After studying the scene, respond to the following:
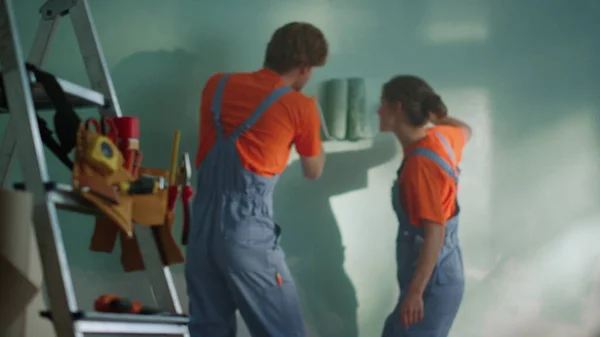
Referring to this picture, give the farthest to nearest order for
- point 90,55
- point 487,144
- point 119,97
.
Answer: point 487,144
point 119,97
point 90,55

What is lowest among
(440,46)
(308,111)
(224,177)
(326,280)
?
(326,280)

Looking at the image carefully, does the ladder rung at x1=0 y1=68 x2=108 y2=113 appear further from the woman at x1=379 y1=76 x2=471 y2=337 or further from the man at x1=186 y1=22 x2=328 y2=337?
the woman at x1=379 y1=76 x2=471 y2=337

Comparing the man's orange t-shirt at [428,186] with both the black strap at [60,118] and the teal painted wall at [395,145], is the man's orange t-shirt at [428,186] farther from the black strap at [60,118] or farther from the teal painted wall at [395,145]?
the black strap at [60,118]

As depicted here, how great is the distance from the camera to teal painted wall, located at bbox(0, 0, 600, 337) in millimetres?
2547

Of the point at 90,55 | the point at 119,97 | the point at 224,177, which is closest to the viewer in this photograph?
the point at 90,55

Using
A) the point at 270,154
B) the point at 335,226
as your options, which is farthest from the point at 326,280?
the point at 270,154

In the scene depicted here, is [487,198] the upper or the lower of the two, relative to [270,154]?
lower

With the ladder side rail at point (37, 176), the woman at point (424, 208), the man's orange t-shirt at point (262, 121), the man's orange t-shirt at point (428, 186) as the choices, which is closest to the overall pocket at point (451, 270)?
the woman at point (424, 208)

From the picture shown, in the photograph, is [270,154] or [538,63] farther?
[538,63]

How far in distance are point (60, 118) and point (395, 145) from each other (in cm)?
115

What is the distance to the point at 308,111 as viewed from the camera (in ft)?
8.08

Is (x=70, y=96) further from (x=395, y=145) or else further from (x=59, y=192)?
(x=395, y=145)

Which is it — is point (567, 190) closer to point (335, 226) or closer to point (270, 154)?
point (335, 226)

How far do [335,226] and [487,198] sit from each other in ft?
1.72
